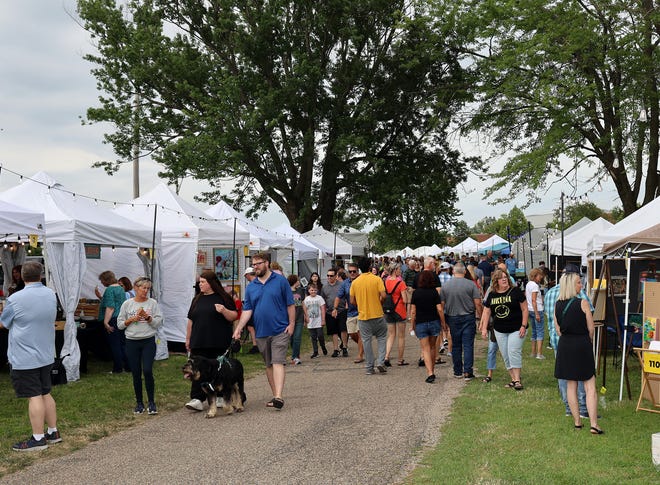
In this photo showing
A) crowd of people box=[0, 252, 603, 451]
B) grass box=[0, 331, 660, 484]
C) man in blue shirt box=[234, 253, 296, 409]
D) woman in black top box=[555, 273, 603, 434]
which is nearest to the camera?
grass box=[0, 331, 660, 484]

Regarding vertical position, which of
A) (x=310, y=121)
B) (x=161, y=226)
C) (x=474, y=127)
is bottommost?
(x=161, y=226)

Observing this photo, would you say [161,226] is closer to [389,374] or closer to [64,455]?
[389,374]

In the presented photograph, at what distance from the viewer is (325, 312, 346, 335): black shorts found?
13703mm

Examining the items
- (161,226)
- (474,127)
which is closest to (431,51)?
(474,127)

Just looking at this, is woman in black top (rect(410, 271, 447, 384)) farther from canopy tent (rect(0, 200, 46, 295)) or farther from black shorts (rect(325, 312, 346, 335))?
canopy tent (rect(0, 200, 46, 295))

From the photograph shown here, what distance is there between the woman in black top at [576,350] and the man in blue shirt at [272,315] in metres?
3.06

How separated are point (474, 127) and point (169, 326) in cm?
1126

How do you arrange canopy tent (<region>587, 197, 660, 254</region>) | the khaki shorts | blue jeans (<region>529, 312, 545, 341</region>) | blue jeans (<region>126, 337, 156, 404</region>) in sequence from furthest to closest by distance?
1. blue jeans (<region>529, 312, 545, 341</region>)
2. the khaki shorts
3. canopy tent (<region>587, 197, 660, 254</region>)
4. blue jeans (<region>126, 337, 156, 404</region>)

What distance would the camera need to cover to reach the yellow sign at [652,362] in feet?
24.0

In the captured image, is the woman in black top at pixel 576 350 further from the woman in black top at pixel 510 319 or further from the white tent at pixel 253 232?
the white tent at pixel 253 232

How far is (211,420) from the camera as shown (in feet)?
25.7

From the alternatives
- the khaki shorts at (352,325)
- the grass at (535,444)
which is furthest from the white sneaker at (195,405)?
the khaki shorts at (352,325)

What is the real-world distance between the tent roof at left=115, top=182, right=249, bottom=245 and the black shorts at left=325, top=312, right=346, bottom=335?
3341mm

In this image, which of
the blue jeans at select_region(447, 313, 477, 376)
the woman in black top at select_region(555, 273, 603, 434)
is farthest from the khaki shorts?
the woman in black top at select_region(555, 273, 603, 434)
